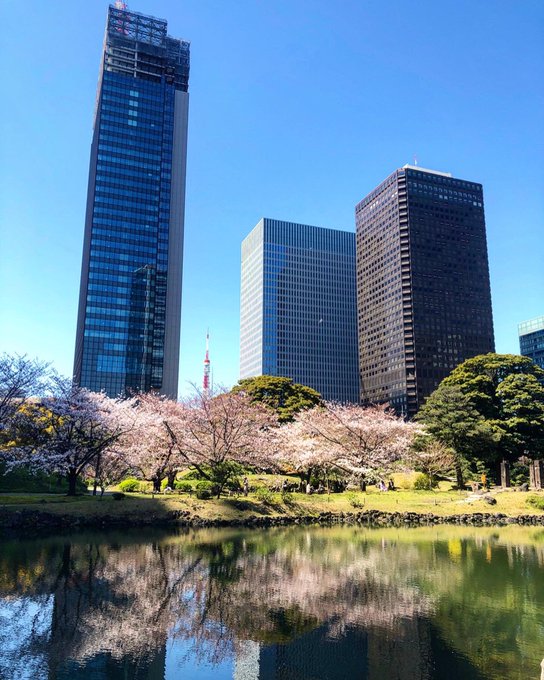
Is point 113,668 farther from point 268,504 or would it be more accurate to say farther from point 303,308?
point 303,308

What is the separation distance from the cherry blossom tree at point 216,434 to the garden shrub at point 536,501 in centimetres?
2062

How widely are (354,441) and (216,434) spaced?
50.1ft

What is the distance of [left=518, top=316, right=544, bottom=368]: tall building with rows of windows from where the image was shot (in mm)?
161375

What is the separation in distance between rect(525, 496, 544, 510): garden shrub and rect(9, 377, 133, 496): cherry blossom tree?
30261 millimetres

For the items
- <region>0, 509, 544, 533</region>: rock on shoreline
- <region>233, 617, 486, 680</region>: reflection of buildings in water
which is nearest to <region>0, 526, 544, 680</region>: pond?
<region>233, 617, 486, 680</region>: reflection of buildings in water

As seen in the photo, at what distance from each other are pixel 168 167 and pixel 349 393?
92153mm

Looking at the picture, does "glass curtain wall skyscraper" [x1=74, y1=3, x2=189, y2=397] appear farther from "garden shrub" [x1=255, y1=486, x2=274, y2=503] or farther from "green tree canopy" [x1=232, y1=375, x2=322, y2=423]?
"garden shrub" [x1=255, y1=486, x2=274, y2=503]

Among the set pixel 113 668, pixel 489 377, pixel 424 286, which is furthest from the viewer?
pixel 424 286

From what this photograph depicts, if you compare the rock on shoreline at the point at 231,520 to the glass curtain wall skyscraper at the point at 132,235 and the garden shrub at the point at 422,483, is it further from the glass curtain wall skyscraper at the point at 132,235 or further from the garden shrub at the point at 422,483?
the glass curtain wall skyscraper at the point at 132,235

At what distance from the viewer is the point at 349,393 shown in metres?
170

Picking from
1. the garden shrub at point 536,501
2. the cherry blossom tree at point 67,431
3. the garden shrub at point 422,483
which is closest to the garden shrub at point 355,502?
the garden shrub at point 422,483

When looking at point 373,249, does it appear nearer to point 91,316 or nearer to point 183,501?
point 91,316

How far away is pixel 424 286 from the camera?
484 ft

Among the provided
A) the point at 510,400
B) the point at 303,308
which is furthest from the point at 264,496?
the point at 303,308
